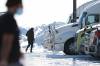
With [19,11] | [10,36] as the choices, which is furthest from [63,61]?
[10,36]

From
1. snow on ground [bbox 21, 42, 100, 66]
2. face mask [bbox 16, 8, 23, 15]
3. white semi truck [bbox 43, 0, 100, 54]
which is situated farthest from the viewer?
white semi truck [bbox 43, 0, 100, 54]

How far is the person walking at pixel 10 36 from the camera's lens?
15.3 feet

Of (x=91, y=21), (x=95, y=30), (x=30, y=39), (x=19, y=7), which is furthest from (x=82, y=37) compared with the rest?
(x=19, y=7)

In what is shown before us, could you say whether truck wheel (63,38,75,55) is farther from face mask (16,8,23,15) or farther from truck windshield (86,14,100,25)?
face mask (16,8,23,15)

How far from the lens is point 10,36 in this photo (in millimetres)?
4742

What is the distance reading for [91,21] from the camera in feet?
73.3

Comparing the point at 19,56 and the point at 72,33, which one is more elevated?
the point at 72,33

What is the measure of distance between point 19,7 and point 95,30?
1297 centimetres

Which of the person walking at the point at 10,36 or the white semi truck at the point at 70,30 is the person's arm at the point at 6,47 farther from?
the white semi truck at the point at 70,30

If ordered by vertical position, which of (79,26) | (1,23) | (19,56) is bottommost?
(19,56)

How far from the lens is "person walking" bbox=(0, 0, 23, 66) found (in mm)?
4660

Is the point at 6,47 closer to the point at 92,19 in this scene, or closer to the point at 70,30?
the point at 92,19

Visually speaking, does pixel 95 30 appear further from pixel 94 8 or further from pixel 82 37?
pixel 94 8

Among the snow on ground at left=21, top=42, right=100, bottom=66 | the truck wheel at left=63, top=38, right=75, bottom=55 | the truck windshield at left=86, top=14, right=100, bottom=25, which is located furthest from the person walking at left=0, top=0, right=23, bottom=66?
the truck windshield at left=86, top=14, right=100, bottom=25
